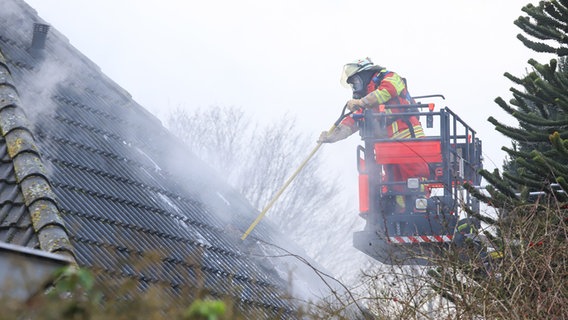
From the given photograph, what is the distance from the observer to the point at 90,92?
10.7 meters

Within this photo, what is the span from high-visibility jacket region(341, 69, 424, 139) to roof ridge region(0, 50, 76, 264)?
7022mm

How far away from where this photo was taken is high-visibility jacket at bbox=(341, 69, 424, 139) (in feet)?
46.5

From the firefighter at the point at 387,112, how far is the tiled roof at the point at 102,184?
2.53m

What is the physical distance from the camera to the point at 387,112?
46.4 feet

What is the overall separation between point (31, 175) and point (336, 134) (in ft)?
25.3

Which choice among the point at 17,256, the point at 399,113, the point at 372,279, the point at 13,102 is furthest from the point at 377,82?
the point at 17,256

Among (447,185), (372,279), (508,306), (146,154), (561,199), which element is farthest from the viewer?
(447,185)

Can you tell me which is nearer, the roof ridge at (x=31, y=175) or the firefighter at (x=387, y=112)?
the roof ridge at (x=31, y=175)

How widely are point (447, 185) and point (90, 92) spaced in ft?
17.4

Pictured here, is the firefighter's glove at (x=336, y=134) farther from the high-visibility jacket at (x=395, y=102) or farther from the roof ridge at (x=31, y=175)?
the roof ridge at (x=31, y=175)

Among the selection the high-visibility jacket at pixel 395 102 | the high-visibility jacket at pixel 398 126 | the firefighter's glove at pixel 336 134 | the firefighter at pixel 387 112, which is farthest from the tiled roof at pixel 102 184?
the high-visibility jacket at pixel 395 102

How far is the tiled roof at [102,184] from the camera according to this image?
7072 mm

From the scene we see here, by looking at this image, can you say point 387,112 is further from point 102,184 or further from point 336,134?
point 102,184

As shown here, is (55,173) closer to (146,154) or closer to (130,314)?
(146,154)
